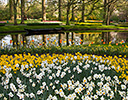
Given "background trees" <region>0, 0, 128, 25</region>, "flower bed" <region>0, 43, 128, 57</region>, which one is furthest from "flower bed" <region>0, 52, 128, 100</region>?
"background trees" <region>0, 0, 128, 25</region>

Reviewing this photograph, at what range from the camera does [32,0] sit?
109ft

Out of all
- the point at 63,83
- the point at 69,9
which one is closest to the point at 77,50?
the point at 63,83

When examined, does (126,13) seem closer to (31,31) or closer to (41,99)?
(31,31)

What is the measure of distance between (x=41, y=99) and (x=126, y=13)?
42.0m

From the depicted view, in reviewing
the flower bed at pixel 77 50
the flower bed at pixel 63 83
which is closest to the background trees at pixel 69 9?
the flower bed at pixel 77 50

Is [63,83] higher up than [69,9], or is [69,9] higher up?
[69,9]

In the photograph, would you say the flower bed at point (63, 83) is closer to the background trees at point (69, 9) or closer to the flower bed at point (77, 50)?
the flower bed at point (77, 50)

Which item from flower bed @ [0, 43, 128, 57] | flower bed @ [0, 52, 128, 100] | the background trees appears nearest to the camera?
flower bed @ [0, 52, 128, 100]

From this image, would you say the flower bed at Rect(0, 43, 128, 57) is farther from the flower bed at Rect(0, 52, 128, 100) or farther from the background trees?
the background trees

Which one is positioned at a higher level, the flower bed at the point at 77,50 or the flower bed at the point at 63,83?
the flower bed at the point at 77,50

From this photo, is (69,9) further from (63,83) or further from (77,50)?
(63,83)

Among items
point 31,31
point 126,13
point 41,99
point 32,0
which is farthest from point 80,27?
point 41,99

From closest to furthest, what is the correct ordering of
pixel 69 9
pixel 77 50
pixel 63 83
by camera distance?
pixel 63 83
pixel 77 50
pixel 69 9

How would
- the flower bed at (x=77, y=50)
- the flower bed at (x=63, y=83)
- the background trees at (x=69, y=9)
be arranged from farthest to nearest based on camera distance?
the background trees at (x=69, y=9) < the flower bed at (x=77, y=50) < the flower bed at (x=63, y=83)
